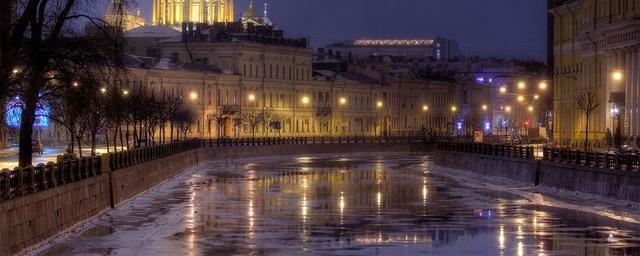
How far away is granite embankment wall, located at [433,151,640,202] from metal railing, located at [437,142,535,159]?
0.34m

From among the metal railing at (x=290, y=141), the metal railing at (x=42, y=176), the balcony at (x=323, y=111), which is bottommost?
the metal railing at (x=42, y=176)

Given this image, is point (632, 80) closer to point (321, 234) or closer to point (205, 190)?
point (205, 190)

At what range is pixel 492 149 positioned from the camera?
3086 inches

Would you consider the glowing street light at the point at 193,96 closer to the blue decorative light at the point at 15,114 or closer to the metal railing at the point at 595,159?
the blue decorative light at the point at 15,114

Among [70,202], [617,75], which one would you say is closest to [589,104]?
[617,75]

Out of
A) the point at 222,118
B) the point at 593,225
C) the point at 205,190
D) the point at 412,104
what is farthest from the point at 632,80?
the point at 412,104

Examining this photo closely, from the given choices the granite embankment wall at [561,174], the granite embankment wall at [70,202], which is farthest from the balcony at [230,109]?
the granite embankment wall at [70,202]

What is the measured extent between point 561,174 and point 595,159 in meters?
5.43

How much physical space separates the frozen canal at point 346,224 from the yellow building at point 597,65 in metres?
18.4

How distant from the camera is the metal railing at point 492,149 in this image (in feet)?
227

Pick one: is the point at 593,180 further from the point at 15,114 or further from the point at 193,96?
the point at 193,96

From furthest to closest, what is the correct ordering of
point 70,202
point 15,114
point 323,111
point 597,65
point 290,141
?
point 323,111, point 290,141, point 597,65, point 15,114, point 70,202

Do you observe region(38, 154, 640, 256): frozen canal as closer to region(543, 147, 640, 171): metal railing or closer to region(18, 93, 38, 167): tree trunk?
region(543, 147, 640, 171): metal railing

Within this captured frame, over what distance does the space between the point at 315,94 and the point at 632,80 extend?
91.2 meters
